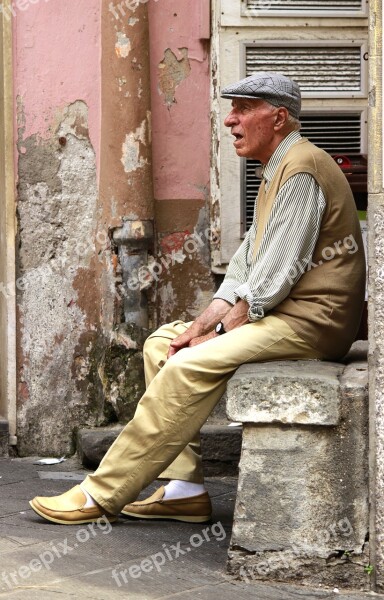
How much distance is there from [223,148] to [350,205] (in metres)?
1.48

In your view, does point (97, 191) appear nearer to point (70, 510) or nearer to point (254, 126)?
point (254, 126)

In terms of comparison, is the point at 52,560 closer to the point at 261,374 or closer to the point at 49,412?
the point at 261,374

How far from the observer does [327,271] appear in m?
4.23

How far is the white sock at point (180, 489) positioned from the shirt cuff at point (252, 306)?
2.59 ft

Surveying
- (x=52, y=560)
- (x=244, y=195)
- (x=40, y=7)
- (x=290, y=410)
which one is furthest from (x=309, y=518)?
(x=40, y=7)

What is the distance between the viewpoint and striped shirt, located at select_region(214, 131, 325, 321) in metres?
4.13

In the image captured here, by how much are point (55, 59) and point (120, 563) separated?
2.62 metres

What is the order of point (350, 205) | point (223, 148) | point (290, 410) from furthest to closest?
point (223, 148) → point (350, 205) → point (290, 410)

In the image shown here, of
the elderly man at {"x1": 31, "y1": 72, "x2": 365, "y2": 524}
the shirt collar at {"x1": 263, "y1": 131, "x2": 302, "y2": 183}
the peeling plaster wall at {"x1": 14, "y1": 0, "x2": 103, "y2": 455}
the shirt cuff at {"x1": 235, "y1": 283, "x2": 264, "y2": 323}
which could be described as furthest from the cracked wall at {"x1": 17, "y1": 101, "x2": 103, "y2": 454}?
the shirt cuff at {"x1": 235, "y1": 283, "x2": 264, "y2": 323}

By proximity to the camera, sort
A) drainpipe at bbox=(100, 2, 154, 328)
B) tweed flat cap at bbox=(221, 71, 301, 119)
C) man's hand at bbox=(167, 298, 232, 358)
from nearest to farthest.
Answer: tweed flat cap at bbox=(221, 71, 301, 119)
man's hand at bbox=(167, 298, 232, 358)
drainpipe at bbox=(100, 2, 154, 328)

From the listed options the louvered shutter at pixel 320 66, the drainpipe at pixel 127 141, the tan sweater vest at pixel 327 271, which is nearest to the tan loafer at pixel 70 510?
the tan sweater vest at pixel 327 271

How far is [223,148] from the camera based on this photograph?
565 centimetres

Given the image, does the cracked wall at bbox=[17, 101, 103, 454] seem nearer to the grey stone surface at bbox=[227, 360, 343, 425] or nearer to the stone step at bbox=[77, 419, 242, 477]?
the stone step at bbox=[77, 419, 242, 477]

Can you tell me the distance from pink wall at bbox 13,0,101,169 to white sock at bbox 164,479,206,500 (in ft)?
5.82
